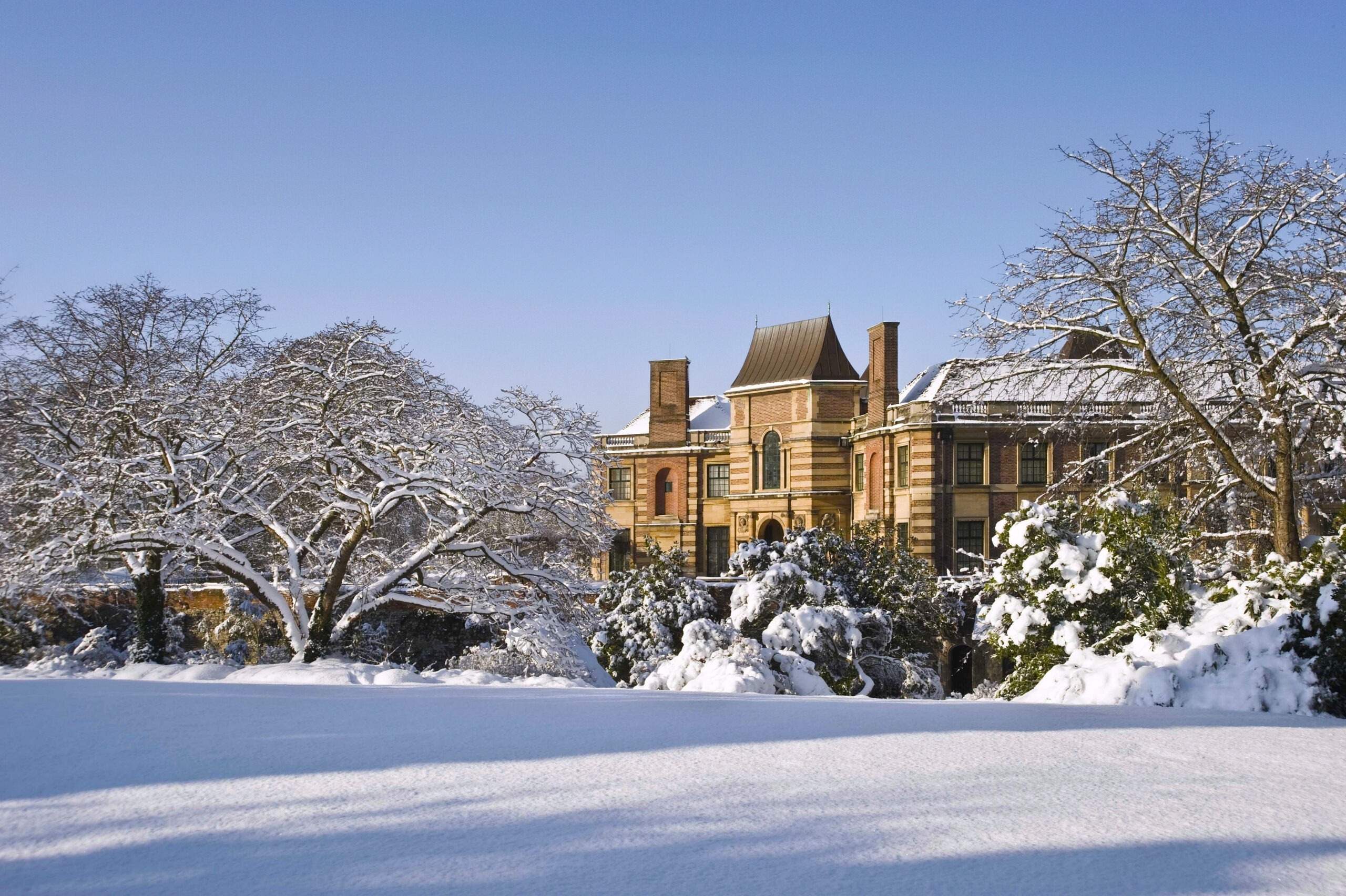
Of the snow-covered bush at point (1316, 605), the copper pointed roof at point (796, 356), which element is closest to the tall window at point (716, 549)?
the copper pointed roof at point (796, 356)

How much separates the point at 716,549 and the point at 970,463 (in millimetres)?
12669

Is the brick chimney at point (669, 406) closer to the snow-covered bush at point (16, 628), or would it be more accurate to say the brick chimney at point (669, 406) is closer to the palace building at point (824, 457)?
the palace building at point (824, 457)

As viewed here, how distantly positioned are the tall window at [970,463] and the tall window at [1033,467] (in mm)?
1341

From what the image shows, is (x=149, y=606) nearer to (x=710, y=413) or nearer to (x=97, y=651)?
(x=97, y=651)

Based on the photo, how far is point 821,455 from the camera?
41.8 metres

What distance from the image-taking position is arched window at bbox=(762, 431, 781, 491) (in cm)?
4291

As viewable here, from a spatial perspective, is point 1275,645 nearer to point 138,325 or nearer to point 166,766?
point 166,766

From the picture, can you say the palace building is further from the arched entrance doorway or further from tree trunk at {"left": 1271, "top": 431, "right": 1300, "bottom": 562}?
tree trunk at {"left": 1271, "top": 431, "right": 1300, "bottom": 562}

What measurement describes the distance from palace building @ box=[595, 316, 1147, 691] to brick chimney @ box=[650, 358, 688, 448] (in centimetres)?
6

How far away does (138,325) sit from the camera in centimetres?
2181

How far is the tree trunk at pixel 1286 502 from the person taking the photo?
38.3 ft

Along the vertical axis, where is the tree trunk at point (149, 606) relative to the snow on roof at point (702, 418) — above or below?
below

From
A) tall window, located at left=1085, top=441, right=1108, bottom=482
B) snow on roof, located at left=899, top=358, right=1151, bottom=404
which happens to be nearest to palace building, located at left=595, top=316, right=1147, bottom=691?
tall window, located at left=1085, top=441, right=1108, bottom=482

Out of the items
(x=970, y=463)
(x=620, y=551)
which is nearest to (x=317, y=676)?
(x=970, y=463)
